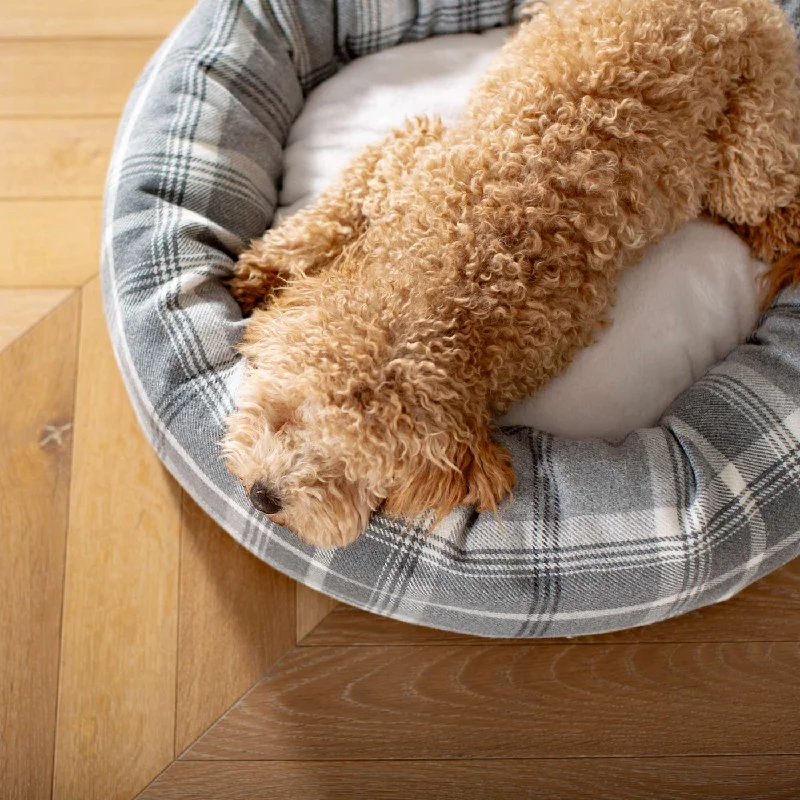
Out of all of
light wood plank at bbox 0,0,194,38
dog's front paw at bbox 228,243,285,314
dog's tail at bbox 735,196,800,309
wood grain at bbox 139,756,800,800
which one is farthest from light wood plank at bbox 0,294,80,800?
dog's tail at bbox 735,196,800,309

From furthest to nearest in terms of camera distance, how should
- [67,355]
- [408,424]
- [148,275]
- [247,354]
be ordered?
[67,355] → [148,275] → [247,354] → [408,424]

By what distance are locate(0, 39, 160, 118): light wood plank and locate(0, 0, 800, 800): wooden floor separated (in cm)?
71

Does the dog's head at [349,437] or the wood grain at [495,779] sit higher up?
the dog's head at [349,437]

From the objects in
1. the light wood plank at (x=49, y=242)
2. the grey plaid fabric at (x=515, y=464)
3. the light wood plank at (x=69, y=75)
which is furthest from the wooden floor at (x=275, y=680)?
the light wood plank at (x=69, y=75)

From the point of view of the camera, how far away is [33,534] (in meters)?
1.38

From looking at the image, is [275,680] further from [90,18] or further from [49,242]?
[90,18]

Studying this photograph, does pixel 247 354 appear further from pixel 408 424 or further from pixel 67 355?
pixel 67 355

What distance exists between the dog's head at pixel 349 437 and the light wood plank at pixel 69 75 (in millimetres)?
986

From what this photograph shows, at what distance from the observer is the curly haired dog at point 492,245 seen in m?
0.97

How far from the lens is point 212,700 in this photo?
128cm

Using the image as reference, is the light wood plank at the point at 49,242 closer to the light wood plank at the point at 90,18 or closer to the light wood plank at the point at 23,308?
the light wood plank at the point at 23,308

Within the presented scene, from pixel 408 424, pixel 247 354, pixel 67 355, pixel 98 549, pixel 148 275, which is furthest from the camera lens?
pixel 67 355

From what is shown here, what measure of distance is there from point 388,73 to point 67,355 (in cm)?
88

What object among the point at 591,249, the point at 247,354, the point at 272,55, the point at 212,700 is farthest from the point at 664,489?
the point at 272,55
